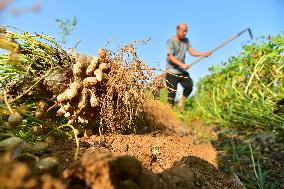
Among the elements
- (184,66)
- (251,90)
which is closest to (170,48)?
(184,66)

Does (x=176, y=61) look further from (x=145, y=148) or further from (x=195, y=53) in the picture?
(x=145, y=148)

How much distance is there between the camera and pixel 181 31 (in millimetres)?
6832

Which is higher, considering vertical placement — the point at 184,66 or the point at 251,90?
the point at 184,66

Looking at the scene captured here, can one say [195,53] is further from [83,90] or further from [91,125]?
[83,90]

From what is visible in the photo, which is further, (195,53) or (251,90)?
(195,53)

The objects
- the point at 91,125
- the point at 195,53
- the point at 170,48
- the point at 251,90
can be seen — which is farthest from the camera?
the point at 195,53

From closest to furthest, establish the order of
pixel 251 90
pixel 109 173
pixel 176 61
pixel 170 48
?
1. pixel 109 173
2. pixel 251 90
3. pixel 176 61
4. pixel 170 48

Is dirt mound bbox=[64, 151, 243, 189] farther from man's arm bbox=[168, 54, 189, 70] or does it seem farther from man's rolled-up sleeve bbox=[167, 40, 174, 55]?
man's rolled-up sleeve bbox=[167, 40, 174, 55]

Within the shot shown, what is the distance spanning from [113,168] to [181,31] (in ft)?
18.7

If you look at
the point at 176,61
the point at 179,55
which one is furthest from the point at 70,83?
the point at 179,55

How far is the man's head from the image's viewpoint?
6816 millimetres

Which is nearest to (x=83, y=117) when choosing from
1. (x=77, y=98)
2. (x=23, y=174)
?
(x=77, y=98)

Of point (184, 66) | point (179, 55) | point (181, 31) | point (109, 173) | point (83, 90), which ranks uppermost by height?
point (181, 31)

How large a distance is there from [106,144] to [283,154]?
212 cm
